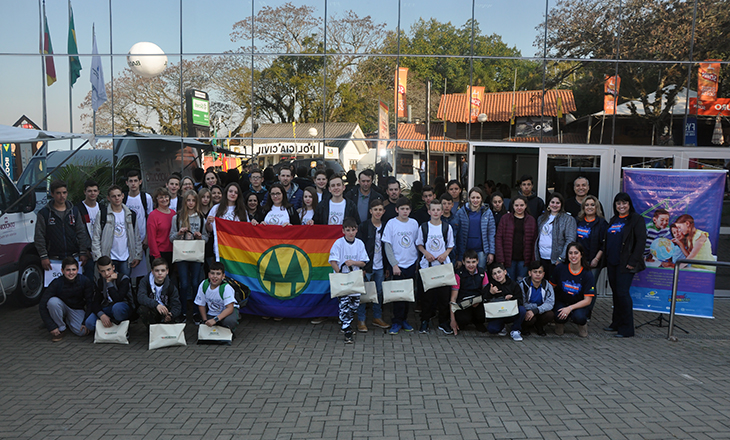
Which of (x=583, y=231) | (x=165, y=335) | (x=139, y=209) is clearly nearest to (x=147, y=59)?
(x=139, y=209)

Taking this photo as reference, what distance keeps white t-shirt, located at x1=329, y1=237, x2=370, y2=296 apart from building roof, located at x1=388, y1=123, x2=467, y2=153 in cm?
365

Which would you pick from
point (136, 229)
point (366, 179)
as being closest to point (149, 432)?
point (136, 229)

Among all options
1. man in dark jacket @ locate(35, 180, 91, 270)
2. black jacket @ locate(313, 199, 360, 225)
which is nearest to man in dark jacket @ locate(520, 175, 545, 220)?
black jacket @ locate(313, 199, 360, 225)

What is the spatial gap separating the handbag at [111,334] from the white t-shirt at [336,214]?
9.59 feet

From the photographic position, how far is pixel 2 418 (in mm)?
4254

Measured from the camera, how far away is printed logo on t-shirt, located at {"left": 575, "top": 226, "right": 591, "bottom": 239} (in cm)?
698

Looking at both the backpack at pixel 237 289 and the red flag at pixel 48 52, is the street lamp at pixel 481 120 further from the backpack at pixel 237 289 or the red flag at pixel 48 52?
the red flag at pixel 48 52

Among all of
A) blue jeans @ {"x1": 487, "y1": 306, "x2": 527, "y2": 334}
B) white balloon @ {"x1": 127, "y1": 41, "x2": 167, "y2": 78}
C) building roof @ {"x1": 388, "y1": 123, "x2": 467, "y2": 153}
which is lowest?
blue jeans @ {"x1": 487, "y1": 306, "x2": 527, "y2": 334}

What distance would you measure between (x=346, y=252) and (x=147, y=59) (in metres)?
6.44

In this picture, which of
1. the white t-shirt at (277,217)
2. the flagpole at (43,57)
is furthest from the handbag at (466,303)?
the flagpole at (43,57)

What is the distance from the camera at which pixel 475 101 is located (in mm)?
9508

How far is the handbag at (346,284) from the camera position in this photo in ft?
20.7

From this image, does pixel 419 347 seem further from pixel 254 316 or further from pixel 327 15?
pixel 327 15

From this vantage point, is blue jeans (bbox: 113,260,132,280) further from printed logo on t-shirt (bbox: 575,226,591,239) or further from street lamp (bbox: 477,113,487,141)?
street lamp (bbox: 477,113,487,141)
